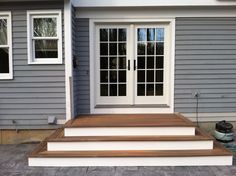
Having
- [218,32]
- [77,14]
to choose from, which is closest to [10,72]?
[77,14]

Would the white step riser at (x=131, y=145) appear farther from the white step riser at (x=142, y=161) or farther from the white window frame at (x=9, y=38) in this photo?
the white window frame at (x=9, y=38)

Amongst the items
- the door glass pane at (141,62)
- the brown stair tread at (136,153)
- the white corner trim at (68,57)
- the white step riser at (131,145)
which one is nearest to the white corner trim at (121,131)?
the white step riser at (131,145)

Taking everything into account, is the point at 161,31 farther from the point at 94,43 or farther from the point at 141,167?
the point at 141,167

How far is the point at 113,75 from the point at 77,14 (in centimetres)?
134

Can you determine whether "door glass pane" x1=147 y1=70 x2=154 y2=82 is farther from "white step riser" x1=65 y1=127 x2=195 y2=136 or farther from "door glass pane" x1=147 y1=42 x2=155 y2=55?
"white step riser" x1=65 y1=127 x2=195 y2=136

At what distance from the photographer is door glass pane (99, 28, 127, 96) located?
5.28m

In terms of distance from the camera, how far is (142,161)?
3742 mm

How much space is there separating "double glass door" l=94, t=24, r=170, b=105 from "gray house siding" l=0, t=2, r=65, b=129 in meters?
0.86

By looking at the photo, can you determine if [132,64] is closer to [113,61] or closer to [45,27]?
[113,61]

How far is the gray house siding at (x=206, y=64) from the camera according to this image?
5062 millimetres

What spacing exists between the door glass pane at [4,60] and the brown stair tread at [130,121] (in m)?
1.55

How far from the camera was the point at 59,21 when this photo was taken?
15.3ft

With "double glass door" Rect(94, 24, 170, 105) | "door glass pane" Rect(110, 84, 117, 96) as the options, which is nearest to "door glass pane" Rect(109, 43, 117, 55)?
"double glass door" Rect(94, 24, 170, 105)

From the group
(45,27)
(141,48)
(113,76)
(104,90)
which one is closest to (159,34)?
(141,48)
